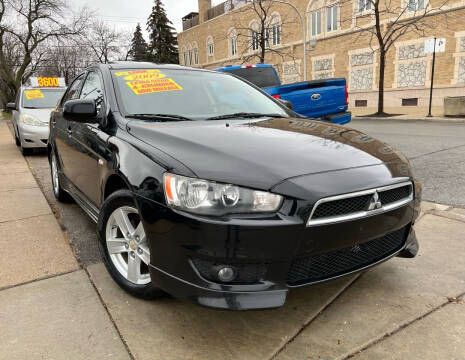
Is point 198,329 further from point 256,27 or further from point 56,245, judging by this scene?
point 256,27

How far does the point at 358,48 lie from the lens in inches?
960

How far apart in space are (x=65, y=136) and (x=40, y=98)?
6.40 metres

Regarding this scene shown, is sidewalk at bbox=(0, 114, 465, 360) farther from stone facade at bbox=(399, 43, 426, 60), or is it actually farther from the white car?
stone facade at bbox=(399, 43, 426, 60)

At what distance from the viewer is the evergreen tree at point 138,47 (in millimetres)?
52425

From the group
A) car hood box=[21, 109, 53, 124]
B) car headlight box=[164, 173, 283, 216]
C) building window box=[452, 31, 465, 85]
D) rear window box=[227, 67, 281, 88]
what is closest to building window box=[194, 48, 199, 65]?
building window box=[452, 31, 465, 85]

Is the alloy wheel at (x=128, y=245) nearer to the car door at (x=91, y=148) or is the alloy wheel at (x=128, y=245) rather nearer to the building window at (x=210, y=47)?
the car door at (x=91, y=148)

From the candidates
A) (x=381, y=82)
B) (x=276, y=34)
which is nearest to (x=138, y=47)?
(x=276, y=34)

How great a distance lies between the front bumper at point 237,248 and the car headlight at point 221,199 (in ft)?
0.17

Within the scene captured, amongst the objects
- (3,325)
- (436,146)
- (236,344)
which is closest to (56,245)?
(3,325)

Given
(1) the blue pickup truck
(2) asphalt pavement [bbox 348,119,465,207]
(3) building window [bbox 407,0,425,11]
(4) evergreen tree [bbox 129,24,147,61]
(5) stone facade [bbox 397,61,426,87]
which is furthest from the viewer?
(4) evergreen tree [bbox 129,24,147,61]

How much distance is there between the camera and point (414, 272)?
2691mm

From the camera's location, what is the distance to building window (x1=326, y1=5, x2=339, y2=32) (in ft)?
84.4

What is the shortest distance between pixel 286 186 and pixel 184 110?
4.47 feet

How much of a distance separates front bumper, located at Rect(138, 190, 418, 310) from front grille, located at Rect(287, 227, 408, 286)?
3 cm
